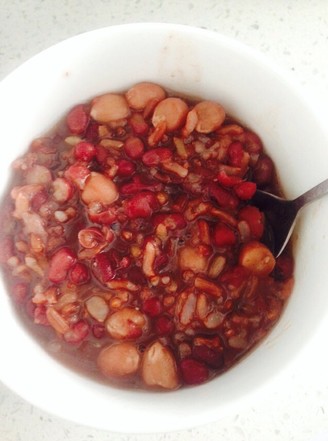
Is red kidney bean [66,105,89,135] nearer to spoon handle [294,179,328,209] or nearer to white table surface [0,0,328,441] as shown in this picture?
white table surface [0,0,328,441]

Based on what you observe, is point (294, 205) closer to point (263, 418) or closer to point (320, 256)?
point (320, 256)

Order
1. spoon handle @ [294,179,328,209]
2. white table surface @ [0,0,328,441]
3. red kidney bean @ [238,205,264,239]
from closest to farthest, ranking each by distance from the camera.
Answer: spoon handle @ [294,179,328,209]
red kidney bean @ [238,205,264,239]
white table surface @ [0,0,328,441]

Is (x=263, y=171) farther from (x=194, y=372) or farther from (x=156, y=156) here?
(x=194, y=372)

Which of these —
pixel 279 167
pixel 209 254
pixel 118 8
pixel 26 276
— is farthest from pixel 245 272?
pixel 118 8

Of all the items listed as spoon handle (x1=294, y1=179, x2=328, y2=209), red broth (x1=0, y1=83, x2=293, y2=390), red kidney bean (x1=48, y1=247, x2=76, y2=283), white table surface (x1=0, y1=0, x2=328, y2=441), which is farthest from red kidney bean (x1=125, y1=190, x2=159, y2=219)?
white table surface (x1=0, y1=0, x2=328, y2=441)

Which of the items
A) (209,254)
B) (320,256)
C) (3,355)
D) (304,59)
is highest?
(304,59)
